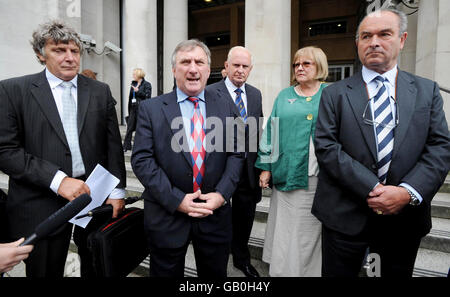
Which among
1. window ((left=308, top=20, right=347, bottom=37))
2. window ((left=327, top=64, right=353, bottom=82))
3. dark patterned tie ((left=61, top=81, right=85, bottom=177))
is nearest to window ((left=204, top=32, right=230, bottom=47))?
window ((left=308, top=20, right=347, bottom=37))

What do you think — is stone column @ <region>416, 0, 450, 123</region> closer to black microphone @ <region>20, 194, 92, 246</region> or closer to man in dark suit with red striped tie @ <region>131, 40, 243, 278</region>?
man in dark suit with red striped tie @ <region>131, 40, 243, 278</region>

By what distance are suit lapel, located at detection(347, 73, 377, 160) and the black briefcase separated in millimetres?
1526

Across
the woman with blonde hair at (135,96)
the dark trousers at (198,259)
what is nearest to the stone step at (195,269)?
the dark trousers at (198,259)

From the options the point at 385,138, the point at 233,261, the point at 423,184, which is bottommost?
the point at 233,261

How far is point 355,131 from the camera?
152cm

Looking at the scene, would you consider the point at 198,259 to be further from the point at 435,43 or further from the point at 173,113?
the point at 435,43

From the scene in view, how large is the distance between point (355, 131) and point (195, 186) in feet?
3.36

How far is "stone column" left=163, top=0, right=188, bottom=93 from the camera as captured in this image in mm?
8901

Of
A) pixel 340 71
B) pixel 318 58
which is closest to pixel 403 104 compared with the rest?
pixel 318 58

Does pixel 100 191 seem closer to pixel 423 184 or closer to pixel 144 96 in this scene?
pixel 423 184

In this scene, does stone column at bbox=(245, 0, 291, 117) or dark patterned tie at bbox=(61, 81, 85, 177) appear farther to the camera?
stone column at bbox=(245, 0, 291, 117)

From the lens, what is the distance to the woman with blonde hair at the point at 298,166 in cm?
210

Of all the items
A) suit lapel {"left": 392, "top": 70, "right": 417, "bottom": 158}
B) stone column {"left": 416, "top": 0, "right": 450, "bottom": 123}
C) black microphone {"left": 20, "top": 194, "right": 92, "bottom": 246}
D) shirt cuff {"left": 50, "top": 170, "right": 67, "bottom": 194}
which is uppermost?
stone column {"left": 416, "top": 0, "right": 450, "bottom": 123}

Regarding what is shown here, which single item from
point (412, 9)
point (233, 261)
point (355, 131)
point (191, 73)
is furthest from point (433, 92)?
point (412, 9)
